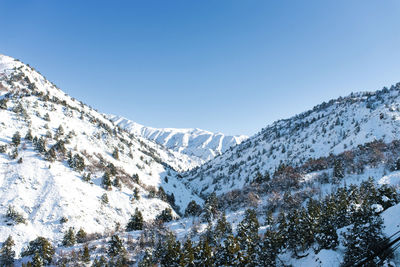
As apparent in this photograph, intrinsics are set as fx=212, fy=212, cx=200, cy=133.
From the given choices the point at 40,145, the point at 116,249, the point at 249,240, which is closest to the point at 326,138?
the point at 249,240

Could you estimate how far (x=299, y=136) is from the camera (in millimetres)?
188375

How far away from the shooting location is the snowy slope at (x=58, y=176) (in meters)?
63.6

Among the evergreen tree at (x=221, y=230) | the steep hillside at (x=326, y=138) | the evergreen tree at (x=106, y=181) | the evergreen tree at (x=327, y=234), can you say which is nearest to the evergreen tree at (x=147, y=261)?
the evergreen tree at (x=221, y=230)

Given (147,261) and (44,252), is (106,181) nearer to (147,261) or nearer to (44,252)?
(44,252)

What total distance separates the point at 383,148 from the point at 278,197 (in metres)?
56.3

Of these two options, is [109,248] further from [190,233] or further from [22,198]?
[22,198]

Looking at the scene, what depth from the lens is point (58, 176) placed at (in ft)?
253

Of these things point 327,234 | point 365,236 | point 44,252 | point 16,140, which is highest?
point 16,140

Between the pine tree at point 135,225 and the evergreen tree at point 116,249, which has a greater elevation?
the pine tree at point 135,225

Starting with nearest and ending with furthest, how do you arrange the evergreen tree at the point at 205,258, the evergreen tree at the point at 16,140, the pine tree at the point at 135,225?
the evergreen tree at the point at 205,258, the pine tree at the point at 135,225, the evergreen tree at the point at 16,140

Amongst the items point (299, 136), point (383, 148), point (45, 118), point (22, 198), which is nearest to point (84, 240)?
point (22, 198)

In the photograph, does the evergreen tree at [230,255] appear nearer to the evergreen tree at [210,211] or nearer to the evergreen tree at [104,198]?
the evergreen tree at [210,211]

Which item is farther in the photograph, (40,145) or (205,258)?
(40,145)

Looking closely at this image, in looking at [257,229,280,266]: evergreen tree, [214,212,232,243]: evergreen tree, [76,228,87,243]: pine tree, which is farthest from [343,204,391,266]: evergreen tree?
[76,228,87,243]: pine tree
